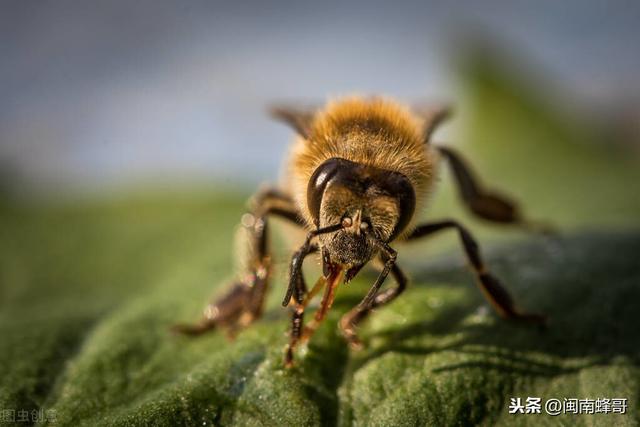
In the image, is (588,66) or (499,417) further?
(588,66)

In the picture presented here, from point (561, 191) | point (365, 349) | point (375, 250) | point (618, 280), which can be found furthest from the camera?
point (561, 191)

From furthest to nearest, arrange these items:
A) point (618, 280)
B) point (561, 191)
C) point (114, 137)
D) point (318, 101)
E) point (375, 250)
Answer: point (114, 137) < point (561, 191) < point (318, 101) < point (618, 280) < point (375, 250)

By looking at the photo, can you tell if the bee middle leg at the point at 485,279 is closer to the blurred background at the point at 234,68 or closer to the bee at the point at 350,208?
the bee at the point at 350,208

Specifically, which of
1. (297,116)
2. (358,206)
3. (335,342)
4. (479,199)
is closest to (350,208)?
(358,206)

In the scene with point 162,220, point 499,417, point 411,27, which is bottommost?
point 499,417

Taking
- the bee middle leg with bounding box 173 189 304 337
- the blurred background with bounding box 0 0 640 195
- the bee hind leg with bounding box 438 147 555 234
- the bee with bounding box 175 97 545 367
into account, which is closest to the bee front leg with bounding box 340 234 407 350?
the bee with bounding box 175 97 545 367

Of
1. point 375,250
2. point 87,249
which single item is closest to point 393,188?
point 375,250

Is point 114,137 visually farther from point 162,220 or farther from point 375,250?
point 375,250

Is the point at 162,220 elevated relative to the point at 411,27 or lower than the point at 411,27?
lower
